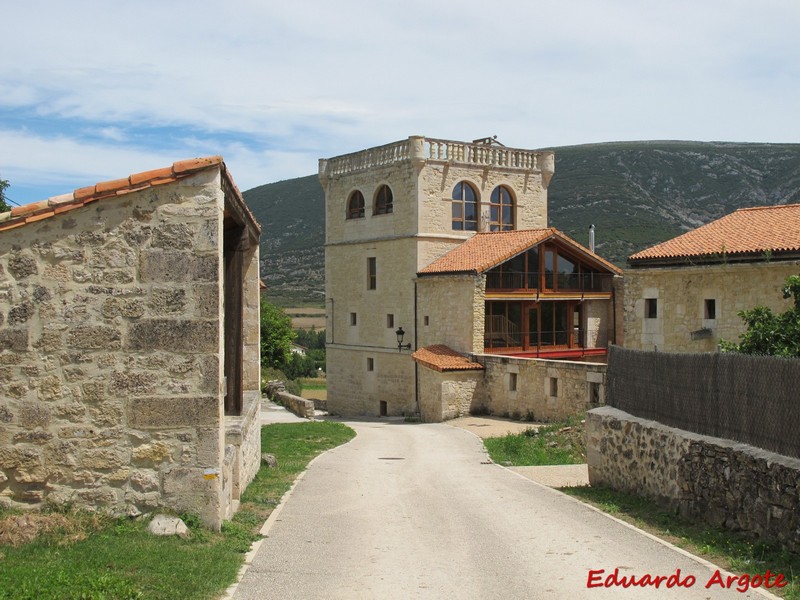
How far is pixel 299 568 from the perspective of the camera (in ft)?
27.4

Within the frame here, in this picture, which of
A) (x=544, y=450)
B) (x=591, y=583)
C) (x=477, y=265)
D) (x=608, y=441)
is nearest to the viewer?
(x=591, y=583)

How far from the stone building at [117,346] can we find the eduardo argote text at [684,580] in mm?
3879

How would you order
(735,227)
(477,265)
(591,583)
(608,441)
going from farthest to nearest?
(477,265)
(735,227)
(608,441)
(591,583)

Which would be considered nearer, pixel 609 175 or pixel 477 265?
pixel 477 265

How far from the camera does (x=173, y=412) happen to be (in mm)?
9016

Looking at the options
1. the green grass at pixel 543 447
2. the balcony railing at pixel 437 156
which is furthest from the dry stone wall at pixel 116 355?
the balcony railing at pixel 437 156

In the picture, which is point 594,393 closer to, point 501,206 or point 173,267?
point 501,206

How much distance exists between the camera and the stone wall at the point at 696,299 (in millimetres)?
20000

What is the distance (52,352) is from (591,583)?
5.66m

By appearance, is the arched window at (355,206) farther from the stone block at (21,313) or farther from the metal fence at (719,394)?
the stone block at (21,313)

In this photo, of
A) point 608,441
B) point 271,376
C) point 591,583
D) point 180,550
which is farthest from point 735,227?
point 271,376

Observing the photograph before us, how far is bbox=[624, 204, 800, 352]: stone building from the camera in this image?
19984 millimetres

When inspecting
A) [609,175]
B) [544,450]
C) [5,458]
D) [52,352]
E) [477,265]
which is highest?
[609,175]

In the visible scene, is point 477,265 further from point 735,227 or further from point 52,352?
point 52,352
